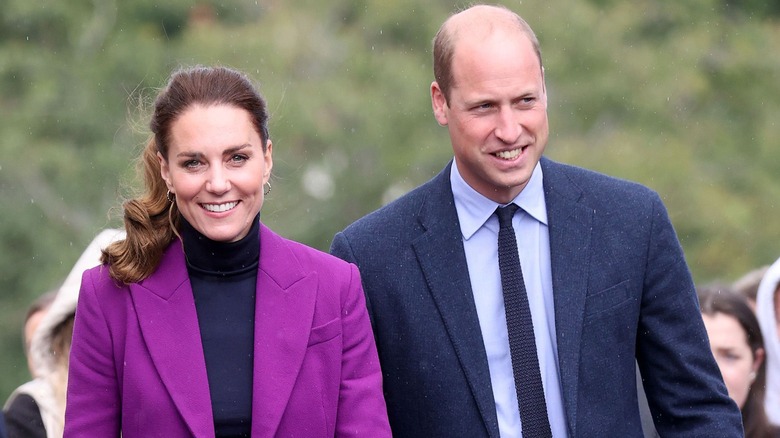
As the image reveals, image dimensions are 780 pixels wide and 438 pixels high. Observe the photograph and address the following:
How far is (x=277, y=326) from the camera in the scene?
4.19 metres

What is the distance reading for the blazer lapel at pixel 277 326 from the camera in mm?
4070

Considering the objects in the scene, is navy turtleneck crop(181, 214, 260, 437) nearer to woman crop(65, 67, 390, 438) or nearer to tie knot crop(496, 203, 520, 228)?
woman crop(65, 67, 390, 438)

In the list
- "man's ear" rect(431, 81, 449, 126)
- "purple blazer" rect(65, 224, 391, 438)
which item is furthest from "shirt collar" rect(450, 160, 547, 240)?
"purple blazer" rect(65, 224, 391, 438)

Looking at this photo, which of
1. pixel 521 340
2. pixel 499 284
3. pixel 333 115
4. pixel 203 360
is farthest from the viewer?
pixel 333 115

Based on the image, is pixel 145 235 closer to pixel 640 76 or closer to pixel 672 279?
pixel 672 279

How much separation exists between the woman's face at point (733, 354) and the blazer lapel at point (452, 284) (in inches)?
74.6

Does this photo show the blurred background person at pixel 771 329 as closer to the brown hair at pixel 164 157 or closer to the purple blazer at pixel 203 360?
the purple blazer at pixel 203 360

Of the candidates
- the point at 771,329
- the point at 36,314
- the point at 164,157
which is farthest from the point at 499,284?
the point at 36,314

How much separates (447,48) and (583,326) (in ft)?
3.07

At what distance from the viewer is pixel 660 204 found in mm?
4609

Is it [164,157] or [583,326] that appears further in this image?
[583,326]

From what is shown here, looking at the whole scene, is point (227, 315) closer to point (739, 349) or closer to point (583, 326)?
point (583, 326)

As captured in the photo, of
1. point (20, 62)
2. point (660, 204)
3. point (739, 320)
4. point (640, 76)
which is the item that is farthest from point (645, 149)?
point (660, 204)

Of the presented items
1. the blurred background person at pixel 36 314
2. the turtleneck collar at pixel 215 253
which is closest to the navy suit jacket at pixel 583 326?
the turtleneck collar at pixel 215 253
